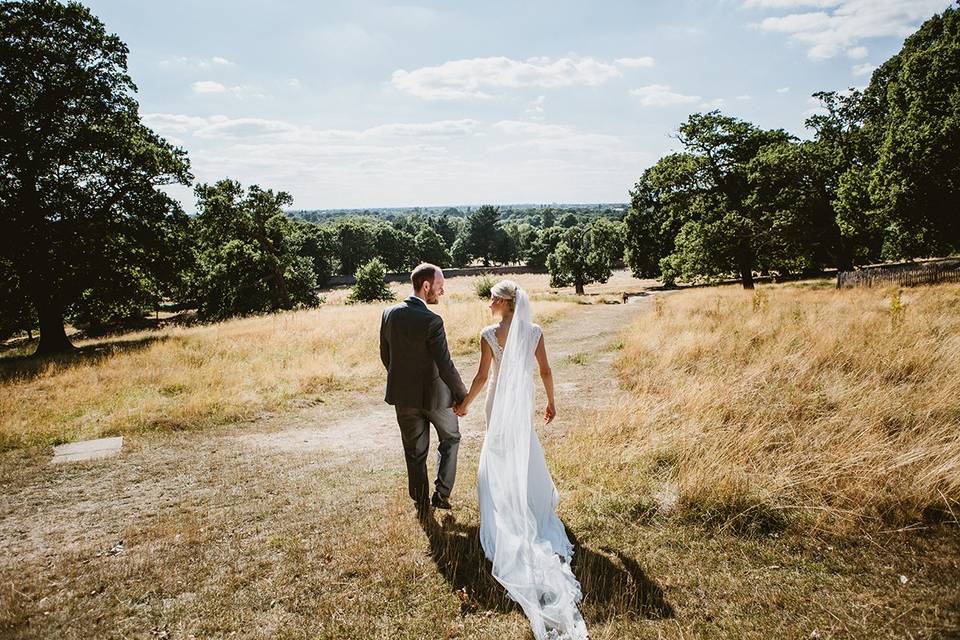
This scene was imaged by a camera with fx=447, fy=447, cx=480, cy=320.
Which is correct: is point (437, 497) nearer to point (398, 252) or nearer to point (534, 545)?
point (534, 545)

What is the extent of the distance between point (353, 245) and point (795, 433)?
86.2 meters

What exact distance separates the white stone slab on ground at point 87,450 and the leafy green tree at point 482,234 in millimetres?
89763

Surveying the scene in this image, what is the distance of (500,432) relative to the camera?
172 inches

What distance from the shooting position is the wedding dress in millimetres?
3699

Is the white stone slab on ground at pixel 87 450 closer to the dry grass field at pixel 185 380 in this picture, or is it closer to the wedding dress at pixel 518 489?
the dry grass field at pixel 185 380

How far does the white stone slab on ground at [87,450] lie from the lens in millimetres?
7117

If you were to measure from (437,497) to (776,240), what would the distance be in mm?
28764

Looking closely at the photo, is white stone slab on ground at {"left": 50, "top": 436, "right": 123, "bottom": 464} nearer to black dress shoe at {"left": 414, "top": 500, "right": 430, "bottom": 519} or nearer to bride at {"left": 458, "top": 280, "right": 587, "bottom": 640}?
black dress shoe at {"left": 414, "top": 500, "right": 430, "bottom": 519}

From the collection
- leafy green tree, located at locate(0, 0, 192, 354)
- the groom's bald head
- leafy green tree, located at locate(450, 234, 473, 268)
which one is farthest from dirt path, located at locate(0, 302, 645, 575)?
leafy green tree, located at locate(450, 234, 473, 268)

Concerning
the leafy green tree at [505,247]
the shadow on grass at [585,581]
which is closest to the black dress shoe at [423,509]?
the shadow on grass at [585,581]

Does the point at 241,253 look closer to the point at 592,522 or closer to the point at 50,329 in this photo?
the point at 50,329

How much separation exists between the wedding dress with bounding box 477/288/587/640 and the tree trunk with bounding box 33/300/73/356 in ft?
69.4

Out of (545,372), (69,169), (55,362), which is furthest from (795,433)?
(69,169)

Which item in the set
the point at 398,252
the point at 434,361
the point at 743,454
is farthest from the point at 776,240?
the point at 398,252
